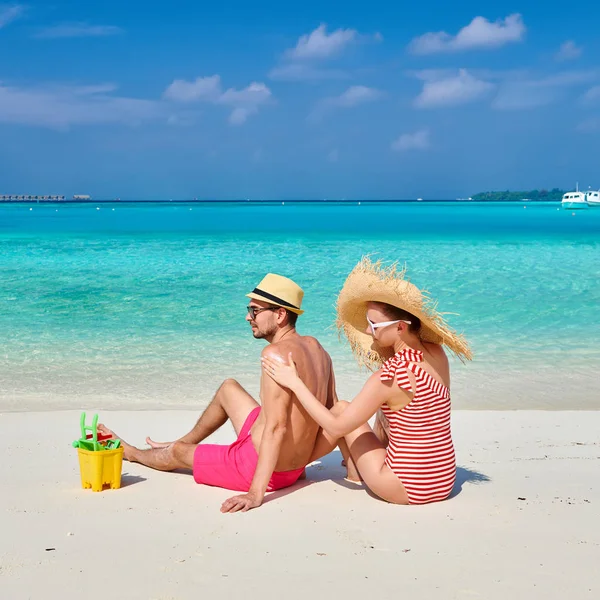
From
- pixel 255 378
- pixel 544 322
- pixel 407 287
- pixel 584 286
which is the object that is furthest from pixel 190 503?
pixel 584 286

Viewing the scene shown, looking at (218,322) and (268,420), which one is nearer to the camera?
(268,420)

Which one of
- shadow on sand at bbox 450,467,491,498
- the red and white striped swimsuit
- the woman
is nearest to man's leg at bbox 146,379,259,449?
the woman

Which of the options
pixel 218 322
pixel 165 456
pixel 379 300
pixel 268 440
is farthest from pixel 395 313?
pixel 218 322

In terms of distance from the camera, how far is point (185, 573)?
3.47 metres

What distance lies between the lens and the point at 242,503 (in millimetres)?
4250

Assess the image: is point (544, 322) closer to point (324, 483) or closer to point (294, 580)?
point (324, 483)

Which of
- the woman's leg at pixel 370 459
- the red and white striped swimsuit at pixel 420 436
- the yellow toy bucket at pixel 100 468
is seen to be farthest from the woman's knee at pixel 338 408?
the yellow toy bucket at pixel 100 468

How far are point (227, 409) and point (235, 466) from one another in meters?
0.43

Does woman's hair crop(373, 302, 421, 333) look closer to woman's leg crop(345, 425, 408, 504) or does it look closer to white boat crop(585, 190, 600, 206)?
woman's leg crop(345, 425, 408, 504)

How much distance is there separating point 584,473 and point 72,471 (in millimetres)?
3147

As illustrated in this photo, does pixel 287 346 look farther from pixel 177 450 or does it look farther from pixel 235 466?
pixel 177 450

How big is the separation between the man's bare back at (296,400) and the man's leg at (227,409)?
0.30 meters

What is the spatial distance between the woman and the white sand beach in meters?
0.18

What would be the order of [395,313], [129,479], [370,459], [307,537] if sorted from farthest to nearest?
[129,479], [370,459], [395,313], [307,537]
